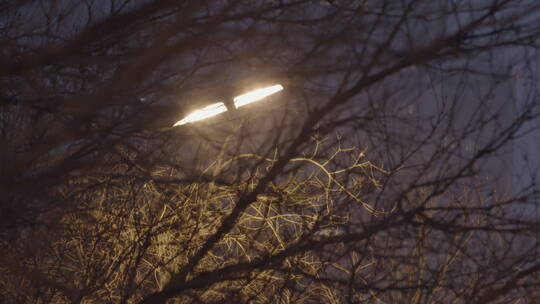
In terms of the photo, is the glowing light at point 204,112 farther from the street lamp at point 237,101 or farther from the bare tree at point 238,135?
the bare tree at point 238,135

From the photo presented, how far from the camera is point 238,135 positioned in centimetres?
422

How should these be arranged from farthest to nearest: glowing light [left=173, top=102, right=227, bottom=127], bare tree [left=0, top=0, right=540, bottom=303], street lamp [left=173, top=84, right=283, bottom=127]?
street lamp [left=173, top=84, right=283, bottom=127]
glowing light [left=173, top=102, right=227, bottom=127]
bare tree [left=0, top=0, right=540, bottom=303]

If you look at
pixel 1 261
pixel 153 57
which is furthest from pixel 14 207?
pixel 153 57

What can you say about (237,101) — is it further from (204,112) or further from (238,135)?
(238,135)

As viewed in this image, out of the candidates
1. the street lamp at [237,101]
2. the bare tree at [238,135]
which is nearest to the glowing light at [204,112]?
the street lamp at [237,101]

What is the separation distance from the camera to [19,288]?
3.94 m

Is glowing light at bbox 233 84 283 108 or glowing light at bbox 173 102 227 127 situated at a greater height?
glowing light at bbox 233 84 283 108

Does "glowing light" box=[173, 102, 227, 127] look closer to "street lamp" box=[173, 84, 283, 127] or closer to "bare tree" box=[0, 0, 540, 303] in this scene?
"street lamp" box=[173, 84, 283, 127]

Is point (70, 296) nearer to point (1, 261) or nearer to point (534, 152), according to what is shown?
point (1, 261)

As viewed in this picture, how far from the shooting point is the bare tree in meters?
2.94

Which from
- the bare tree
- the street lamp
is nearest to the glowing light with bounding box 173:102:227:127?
the street lamp

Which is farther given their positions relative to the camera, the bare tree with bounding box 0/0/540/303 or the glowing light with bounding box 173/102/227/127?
the glowing light with bounding box 173/102/227/127

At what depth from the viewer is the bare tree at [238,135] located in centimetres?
294

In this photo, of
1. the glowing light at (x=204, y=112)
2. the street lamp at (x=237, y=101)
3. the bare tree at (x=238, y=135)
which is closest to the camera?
the bare tree at (x=238, y=135)
